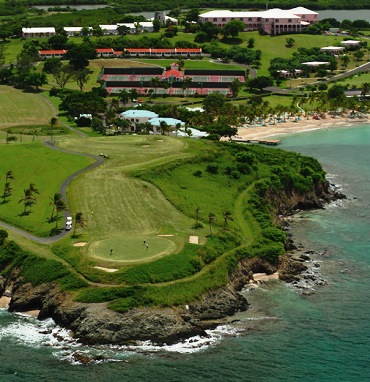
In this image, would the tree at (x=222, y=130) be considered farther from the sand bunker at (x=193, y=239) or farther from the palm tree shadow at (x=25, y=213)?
the sand bunker at (x=193, y=239)

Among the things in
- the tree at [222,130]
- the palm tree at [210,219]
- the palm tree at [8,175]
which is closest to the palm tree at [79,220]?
the palm tree at [210,219]

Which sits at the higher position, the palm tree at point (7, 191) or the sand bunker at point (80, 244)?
the palm tree at point (7, 191)

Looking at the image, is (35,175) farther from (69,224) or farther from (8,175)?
(69,224)

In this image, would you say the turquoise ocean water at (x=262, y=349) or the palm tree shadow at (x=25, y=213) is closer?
the turquoise ocean water at (x=262, y=349)

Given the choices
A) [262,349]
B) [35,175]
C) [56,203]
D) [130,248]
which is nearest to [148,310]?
[262,349]

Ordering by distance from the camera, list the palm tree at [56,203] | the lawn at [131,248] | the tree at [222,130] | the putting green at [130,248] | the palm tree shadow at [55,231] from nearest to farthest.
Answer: the lawn at [131,248]
the putting green at [130,248]
the palm tree shadow at [55,231]
the palm tree at [56,203]
the tree at [222,130]
